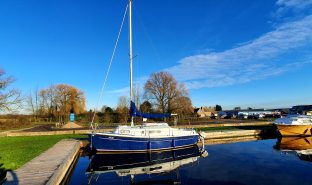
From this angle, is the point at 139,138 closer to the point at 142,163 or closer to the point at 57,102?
the point at 142,163

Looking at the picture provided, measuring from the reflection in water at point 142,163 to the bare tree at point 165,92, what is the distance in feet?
124

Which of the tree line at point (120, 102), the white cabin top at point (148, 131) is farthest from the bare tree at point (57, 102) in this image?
the white cabin top at point (148, 131)

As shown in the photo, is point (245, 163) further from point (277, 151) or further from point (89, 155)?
point (89, 155)

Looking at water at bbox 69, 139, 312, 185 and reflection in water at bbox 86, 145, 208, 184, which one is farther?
reflection in water at bbox 86, 145, 208, 184

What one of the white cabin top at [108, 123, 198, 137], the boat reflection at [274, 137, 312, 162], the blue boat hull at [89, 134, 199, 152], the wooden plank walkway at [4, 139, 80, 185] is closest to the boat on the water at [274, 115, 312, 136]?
the boat reflection at [274, 137, 312, 162]

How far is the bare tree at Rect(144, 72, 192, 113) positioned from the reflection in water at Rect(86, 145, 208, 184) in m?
37.7

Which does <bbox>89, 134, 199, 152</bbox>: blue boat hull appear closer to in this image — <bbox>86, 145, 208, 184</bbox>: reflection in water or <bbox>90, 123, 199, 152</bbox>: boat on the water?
<bbox>90, 123, 199, 152</bbox>: boat on the water

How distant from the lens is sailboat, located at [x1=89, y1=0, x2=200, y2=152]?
22908mm

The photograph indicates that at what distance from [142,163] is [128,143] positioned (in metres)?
2.83

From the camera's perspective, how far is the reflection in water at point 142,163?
17391 millimetres

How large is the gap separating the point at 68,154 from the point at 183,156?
31.3 feet

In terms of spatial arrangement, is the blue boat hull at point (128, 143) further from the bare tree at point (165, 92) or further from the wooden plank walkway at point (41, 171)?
the bare tree at point (165, 92)

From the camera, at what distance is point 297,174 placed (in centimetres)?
1730

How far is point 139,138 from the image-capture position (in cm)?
2347
